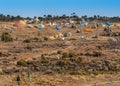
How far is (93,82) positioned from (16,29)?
66877mm

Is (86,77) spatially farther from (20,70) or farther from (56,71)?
(20,70)

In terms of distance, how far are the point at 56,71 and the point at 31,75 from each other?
10.1 feet

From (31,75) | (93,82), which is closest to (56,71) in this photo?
(31,75)

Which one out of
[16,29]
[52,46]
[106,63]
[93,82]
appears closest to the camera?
[93,82]

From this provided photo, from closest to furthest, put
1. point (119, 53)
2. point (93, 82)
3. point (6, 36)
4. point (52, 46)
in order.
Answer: point (93, 82), point (119, 53), point (52, 46), point (6, 36)

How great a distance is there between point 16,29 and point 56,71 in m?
61.2

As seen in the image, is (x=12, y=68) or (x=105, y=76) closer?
(x=105, y=76)

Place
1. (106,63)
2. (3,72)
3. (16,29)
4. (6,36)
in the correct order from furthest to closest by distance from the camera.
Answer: (16,29)
(6,36)
(106,63)
(3,72)

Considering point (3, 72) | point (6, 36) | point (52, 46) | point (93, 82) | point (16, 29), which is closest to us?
point (93, 82)

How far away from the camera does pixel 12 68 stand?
122 feet

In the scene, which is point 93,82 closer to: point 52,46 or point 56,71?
point 56,71

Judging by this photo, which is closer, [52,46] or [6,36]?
[52,46]

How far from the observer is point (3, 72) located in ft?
115

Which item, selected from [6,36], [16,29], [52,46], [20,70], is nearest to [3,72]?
[20,70]
